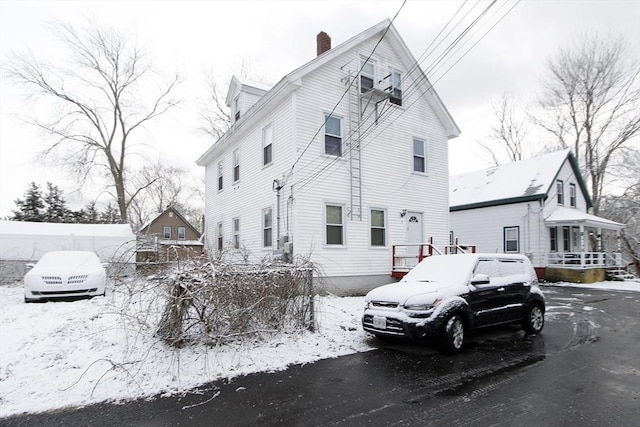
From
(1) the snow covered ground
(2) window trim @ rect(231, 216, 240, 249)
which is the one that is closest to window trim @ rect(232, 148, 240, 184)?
(2) window trim @ rect(231, 216, 240, 249)

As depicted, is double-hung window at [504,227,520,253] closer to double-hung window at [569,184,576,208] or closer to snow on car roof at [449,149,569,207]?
snow on car roof at [449,149,569,207]

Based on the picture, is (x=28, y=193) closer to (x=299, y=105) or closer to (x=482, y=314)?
(x=299, y=105)

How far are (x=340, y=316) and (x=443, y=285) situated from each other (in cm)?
296

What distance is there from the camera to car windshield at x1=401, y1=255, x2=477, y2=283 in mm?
6836

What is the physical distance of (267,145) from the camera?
13.8 metres

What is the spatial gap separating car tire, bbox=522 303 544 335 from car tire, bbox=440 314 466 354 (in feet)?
6.91

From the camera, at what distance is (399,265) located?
13719 millimetres

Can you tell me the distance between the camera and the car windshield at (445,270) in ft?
22.4

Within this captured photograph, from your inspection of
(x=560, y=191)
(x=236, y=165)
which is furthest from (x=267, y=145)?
(x=560, y=191)

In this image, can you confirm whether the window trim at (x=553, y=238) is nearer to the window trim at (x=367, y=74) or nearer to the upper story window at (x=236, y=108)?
the window trim at (x=367, y=74)

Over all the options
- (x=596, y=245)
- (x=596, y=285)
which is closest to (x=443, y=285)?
(x=596, y=285)

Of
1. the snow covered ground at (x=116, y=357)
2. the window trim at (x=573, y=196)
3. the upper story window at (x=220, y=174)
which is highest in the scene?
the upper story window at (x=220, y=174)

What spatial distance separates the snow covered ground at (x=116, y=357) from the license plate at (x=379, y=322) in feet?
1.53

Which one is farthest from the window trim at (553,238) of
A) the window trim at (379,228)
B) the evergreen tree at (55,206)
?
the evergreen tree at (55,206)
